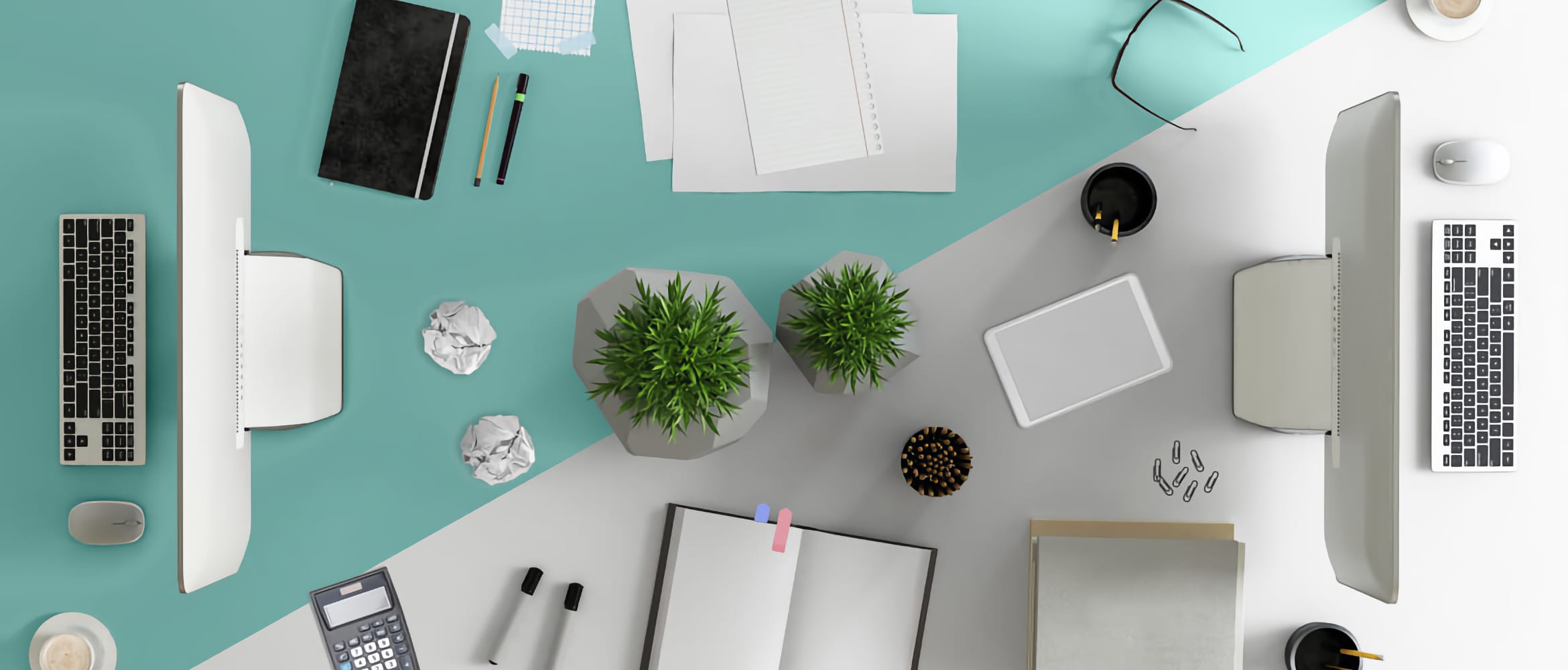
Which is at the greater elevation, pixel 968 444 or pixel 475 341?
pixel 475 341

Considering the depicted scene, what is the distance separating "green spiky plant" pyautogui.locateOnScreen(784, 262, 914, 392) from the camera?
1.25m

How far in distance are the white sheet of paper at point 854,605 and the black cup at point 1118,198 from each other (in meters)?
0.69

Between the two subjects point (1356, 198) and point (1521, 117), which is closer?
point (1356, 198)

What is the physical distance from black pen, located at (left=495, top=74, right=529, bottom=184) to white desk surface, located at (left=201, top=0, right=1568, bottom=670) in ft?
1.72

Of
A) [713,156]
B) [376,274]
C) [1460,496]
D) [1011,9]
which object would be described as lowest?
[1460,496]

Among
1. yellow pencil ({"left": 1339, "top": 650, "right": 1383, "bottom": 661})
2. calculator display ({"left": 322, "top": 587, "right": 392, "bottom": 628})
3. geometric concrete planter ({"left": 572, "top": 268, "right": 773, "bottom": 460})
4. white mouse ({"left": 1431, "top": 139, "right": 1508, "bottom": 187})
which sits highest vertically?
white mouse ({"left": 1431, "top": 139, "right": 1508, "bottom": 187})

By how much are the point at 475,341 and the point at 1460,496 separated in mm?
1827

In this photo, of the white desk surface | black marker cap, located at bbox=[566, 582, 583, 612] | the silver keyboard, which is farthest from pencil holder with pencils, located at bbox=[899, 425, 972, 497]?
the silver keyboard

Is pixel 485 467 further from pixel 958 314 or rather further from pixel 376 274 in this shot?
pixel 958 314

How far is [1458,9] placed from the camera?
4.69 feet

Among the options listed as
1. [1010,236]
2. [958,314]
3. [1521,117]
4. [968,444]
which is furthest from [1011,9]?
[1521,117]

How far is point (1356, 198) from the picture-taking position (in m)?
1.11

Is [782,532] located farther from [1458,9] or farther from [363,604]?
[1458,9]

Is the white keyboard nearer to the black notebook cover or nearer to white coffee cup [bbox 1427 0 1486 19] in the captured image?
white coffee cup [bbox 1427 0 1486 19]
